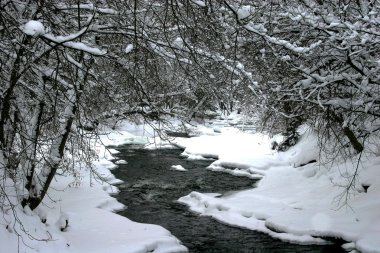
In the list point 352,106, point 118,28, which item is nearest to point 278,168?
point 352,106

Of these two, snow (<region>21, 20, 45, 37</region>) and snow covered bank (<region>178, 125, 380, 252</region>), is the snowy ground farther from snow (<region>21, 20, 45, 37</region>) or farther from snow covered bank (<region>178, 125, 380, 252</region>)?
snow (<region>21, 20, 45, 37</region>)

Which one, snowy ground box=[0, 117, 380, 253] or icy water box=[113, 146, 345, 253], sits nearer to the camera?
snowy ground box=[0, 117, 380, 253]

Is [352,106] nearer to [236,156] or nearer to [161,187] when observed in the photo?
[161,187]

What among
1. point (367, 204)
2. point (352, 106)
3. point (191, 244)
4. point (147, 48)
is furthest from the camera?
point (367, 204)

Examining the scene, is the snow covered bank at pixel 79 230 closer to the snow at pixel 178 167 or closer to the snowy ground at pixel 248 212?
the snowy ground at pixel 248 212

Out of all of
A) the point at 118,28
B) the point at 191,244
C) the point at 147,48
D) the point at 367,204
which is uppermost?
the point at 118,28

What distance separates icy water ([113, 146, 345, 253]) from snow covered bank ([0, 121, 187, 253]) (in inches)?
28.9

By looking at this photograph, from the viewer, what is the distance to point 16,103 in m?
5.66

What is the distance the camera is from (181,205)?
1177 centimetres

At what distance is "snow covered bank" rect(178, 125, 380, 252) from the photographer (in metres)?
8.71

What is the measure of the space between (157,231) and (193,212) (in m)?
2.44

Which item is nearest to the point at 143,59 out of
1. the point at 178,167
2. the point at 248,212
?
the point at 248,212

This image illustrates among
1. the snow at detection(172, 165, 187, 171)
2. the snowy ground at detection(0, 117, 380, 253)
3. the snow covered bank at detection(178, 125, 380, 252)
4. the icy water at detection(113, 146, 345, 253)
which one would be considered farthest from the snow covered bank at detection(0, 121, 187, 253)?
the snow at detection(172, 165, 187, 171)

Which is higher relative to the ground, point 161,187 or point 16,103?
point 16,103
